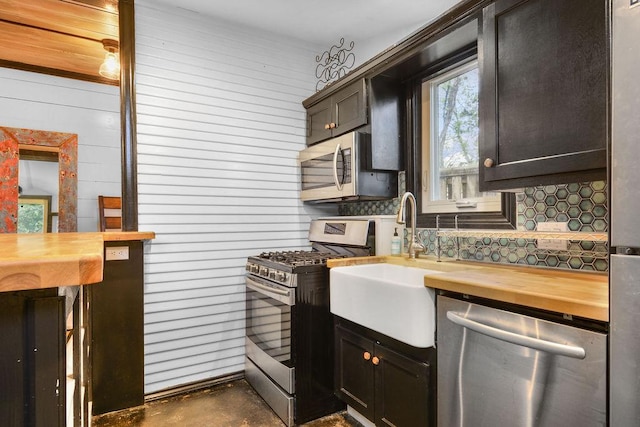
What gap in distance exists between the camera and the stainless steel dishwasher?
1014 millimetres

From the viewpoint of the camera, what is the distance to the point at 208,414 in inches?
91.3

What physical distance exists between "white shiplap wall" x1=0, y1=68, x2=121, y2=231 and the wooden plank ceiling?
11cm

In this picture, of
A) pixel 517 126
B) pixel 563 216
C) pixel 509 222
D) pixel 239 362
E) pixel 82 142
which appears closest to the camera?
pixel 517 126

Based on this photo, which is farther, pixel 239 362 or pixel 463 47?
pixel 239 362

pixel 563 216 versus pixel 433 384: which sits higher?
pixel 563 216

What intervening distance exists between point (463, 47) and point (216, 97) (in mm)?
1809

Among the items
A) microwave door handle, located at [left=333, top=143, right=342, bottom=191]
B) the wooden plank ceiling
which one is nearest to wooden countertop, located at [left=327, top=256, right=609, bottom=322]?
microwave door handle, located at [left=333, top=143, right=342, bottom=191]

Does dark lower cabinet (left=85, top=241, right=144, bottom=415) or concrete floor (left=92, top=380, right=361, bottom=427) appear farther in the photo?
dark lower cabinet (left=85, top=241, right=144, bottom=415)

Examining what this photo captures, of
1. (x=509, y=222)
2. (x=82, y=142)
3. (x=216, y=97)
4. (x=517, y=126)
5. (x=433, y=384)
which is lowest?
(x=433, y=384)

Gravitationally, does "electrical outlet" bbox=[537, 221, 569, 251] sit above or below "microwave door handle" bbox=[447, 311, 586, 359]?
above

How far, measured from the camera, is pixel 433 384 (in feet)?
5.02

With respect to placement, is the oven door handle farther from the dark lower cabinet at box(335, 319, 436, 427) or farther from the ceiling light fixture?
the ceiling light fixture

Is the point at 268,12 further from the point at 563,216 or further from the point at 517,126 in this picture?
the point at 563,216

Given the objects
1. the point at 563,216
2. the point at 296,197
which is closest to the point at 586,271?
the point at 563,216
